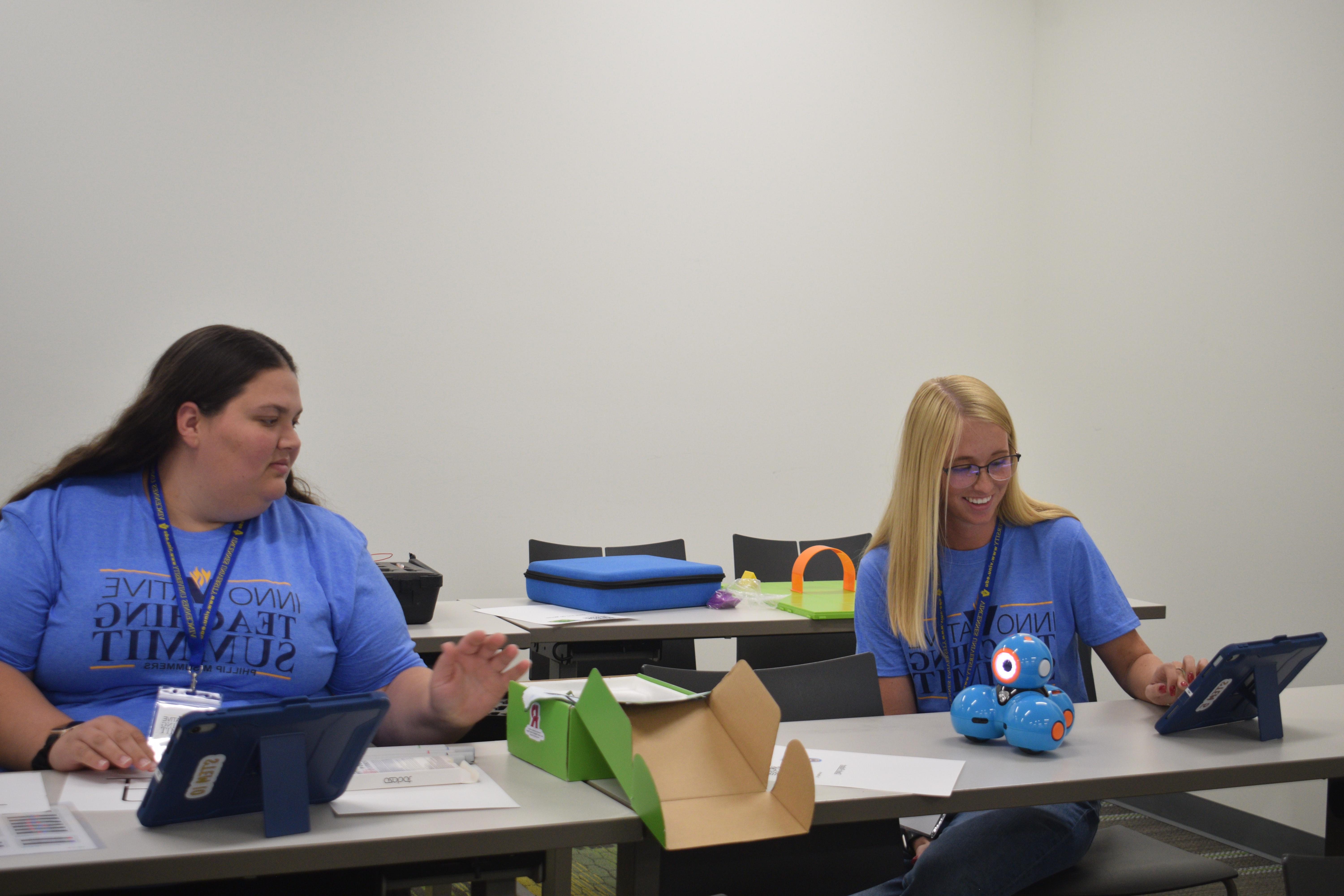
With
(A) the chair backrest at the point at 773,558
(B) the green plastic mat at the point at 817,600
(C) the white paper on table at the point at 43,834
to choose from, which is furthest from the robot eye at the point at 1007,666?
(A) the chair backrest at the point at 773,558

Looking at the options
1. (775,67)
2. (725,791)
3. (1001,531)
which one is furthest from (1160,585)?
(725,791)

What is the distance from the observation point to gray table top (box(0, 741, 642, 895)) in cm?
97

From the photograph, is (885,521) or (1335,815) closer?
(1335,815)

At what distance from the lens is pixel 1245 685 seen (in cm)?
163

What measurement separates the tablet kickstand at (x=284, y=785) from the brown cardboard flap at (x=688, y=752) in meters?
0.39

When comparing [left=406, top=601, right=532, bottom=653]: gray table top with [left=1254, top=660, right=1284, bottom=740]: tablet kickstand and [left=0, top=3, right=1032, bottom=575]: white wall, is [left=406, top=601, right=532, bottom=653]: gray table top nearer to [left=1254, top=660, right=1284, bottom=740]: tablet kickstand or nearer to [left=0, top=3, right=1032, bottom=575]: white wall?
[left=0, top=3, right=1032, bottom=575]: white wall

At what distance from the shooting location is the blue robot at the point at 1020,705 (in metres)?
1.48

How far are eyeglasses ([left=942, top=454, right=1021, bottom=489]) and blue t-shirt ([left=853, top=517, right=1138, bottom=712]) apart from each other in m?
0.16

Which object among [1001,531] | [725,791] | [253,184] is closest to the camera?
[725,791]

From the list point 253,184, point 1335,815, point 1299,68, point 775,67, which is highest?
point 775,67

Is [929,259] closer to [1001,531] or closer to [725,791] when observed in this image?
[1001,531]

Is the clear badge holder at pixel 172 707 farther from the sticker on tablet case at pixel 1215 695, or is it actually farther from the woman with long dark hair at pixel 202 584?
the sticker on tablet case at pixel 1215 695

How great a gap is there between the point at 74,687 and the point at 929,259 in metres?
4.12

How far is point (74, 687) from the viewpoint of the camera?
1.57 meters
